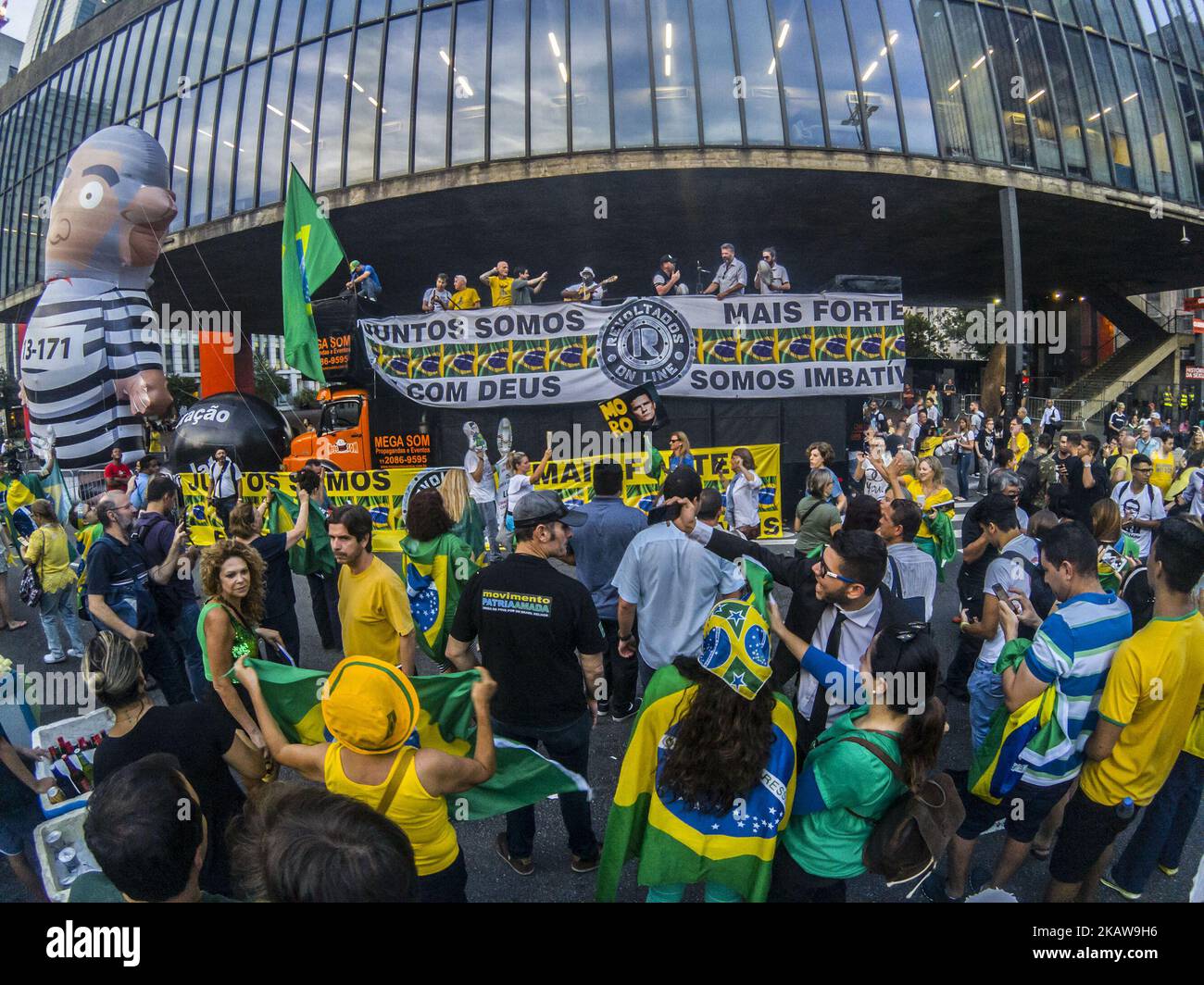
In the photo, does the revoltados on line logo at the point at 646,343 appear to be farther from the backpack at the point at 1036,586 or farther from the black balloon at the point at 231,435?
the black balloon at the point at 231,435

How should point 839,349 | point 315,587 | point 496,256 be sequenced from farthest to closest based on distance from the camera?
point 496,256
point 839,349
point 315,587

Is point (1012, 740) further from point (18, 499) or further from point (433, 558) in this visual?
point (18, 499)

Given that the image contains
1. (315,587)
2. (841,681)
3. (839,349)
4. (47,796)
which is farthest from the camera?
(839,349)

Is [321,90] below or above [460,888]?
above

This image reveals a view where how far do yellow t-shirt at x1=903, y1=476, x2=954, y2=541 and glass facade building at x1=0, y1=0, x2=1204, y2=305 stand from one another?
1298 cm

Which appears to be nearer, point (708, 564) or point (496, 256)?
point (708, 564)

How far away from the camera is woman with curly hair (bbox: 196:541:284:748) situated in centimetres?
332

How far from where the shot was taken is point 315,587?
20.6ft

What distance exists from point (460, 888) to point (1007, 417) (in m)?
17.8

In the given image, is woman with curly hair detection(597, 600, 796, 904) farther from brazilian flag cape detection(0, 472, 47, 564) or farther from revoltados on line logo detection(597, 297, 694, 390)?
brazilian flag cape detection(0, 472, 47, 564)

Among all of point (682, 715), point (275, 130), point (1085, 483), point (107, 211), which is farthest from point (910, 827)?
point (275, 130)
